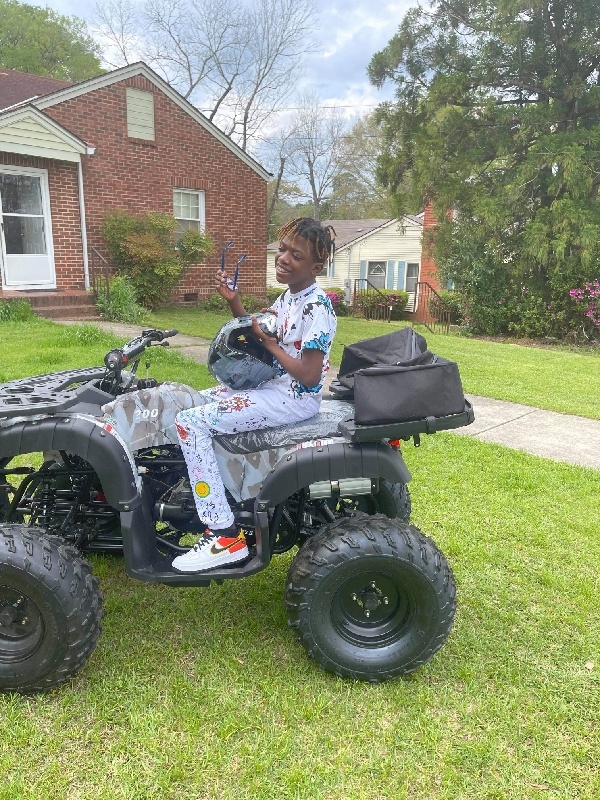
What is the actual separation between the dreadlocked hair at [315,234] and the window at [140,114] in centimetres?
1282

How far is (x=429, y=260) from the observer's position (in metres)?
18.2

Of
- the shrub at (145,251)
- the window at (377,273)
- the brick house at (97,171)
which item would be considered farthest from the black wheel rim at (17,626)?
the window at (377,273)

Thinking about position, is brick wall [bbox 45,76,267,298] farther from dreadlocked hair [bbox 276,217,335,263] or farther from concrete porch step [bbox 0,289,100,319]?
dreadlocked hair [bbox 276,217,335,263]

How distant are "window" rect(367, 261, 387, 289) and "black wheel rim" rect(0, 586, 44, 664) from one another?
30692 mm

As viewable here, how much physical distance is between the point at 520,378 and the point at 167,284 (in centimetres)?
828

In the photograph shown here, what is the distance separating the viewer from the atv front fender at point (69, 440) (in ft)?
7.55

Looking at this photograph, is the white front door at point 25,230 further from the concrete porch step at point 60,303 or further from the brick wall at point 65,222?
the concrete porch step at point 60,303

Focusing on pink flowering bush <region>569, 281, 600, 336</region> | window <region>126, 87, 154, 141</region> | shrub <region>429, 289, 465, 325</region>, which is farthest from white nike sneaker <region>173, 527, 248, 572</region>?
shrub <region>429, 289, 465, 325</region>

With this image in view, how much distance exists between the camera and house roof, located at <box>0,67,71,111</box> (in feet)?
43.8

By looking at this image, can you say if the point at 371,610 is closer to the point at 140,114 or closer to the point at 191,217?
the point at 140,114

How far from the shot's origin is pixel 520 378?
857cm

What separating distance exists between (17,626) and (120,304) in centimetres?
1036

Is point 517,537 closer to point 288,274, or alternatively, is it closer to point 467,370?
point 288,274

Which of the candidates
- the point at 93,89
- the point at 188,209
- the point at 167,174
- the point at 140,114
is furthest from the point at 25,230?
the point at 188,209
